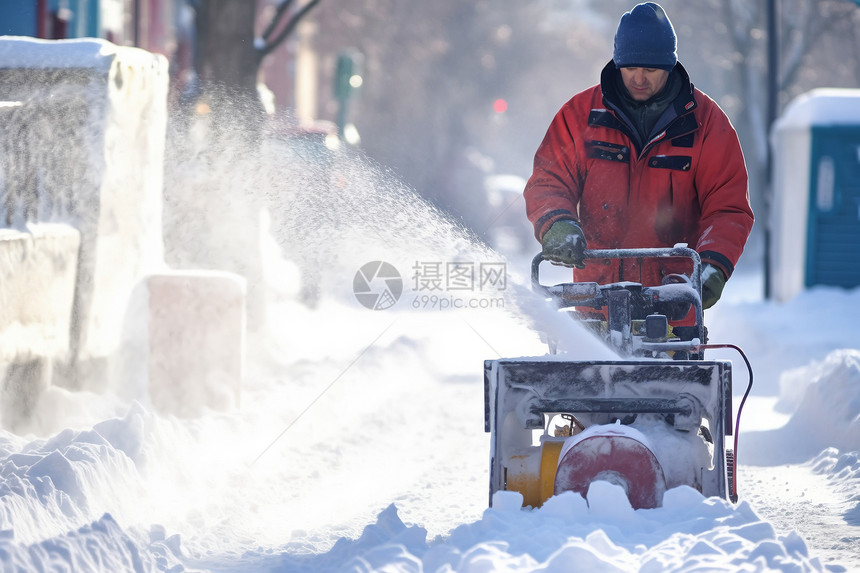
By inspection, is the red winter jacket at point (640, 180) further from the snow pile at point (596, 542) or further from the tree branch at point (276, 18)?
the tree branch at point (276, 18)

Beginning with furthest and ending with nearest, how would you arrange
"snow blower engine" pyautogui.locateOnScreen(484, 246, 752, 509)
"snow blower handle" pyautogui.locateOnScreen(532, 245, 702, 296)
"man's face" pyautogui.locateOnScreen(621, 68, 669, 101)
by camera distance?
"man's face" pyautogui.locateOnScreen(621, 68, 669, 101) → "snow blower handle" pyautogui.locateOnScreen(532, 245, 702, 296) → "snow blower engine" pyautogui.locateOnScreen(484, 246, 752, 509)

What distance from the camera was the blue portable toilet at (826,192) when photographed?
12531 millimetres

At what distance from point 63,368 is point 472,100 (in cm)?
4216

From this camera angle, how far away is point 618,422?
3965mm

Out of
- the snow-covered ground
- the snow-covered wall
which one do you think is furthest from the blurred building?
the snow-covered ground

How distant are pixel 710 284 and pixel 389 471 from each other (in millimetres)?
2342

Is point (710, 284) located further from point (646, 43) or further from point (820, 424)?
point (820, 424)

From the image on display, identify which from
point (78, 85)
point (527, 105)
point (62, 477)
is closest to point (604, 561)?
point (62, 477)

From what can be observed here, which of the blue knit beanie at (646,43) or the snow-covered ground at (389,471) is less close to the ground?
the blue knit beanie at (646,43)

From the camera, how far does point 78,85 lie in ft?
21.6

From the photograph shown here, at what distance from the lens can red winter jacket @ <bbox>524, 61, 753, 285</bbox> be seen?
4.80m

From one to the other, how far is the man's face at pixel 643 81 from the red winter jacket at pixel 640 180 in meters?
0.08

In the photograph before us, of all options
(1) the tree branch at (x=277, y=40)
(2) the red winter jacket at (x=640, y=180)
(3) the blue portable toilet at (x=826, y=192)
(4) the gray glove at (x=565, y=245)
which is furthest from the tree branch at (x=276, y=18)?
(4) the gray glove at (x=565, y=245)

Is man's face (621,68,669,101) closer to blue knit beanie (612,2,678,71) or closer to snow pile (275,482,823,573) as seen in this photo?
blue knit beanie (612,2,678,71)
